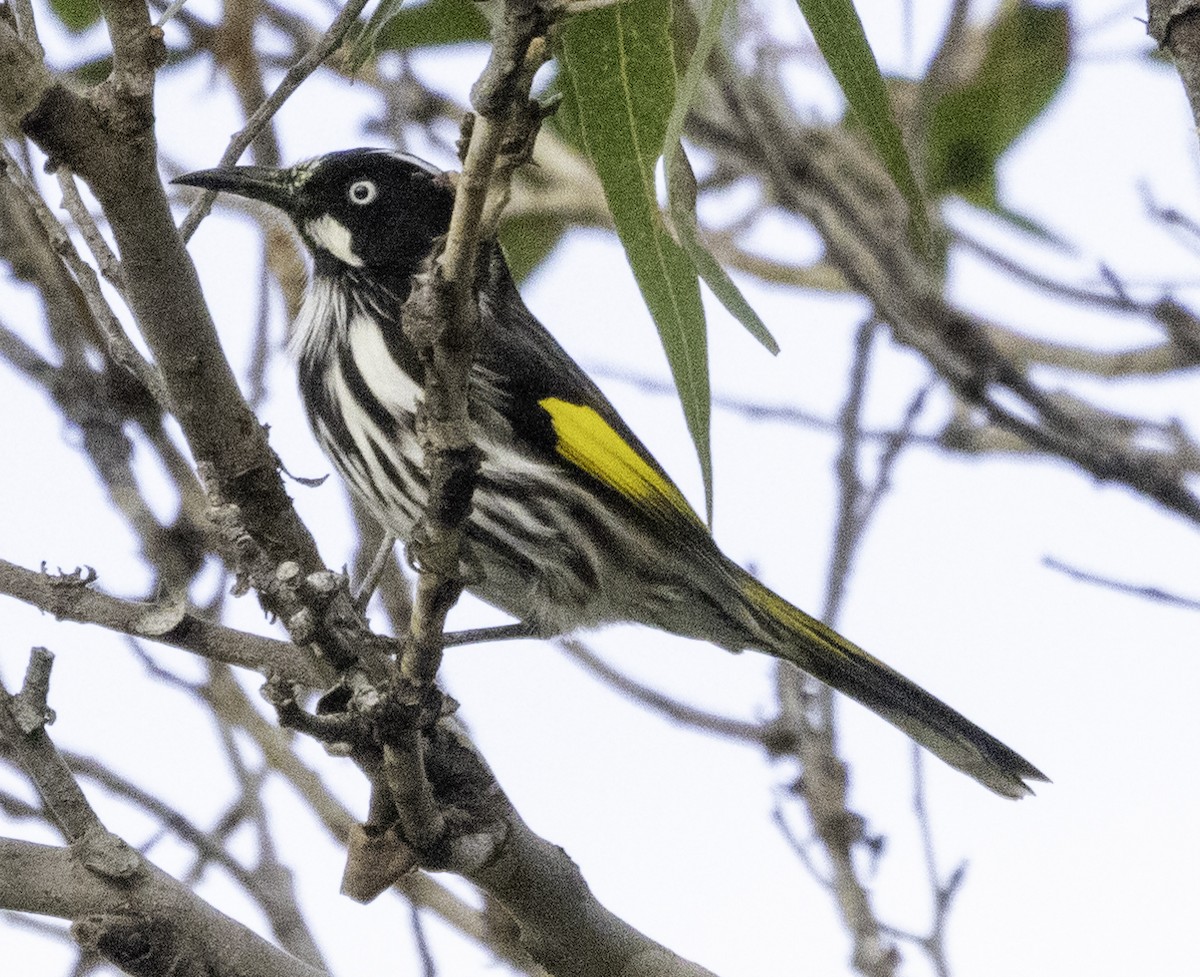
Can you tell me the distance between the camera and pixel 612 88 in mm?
2633

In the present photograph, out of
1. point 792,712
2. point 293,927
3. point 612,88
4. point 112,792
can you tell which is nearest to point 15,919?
point 112,792

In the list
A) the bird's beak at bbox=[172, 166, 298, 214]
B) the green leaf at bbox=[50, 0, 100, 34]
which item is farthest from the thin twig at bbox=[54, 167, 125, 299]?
the green leaf at bbox=[50, 0, 100, 34]

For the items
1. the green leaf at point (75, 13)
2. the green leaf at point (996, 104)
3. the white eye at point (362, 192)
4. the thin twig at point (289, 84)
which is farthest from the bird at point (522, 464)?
the green leaf at point (996, 104)

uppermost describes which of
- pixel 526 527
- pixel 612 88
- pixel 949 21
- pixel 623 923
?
pixel 949 21

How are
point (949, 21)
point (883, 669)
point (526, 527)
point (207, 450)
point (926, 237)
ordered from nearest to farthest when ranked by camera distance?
1. point (207, 450)
2. point (926, 237)
3. point (526, 527)
4. point (883, 669)
5. point (949, 21)

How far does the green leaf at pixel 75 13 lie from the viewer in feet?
13.8

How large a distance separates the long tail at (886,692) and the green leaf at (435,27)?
158 centimetres

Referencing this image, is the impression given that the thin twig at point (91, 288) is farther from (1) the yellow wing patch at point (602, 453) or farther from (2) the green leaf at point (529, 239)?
(2) the green leaf at point (529, 239)

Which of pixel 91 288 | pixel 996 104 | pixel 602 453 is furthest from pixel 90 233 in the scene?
pixel 996 104

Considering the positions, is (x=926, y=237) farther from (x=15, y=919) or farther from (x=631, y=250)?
(x=15, y=919)

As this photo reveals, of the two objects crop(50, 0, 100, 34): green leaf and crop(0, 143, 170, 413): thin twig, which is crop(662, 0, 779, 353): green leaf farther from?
crop(50, 0, 100, 34): green leaf

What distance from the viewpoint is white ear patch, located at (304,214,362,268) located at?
384 cm

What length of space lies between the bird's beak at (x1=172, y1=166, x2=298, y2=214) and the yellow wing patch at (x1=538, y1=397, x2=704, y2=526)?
798 mm

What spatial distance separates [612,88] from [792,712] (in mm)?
1681
